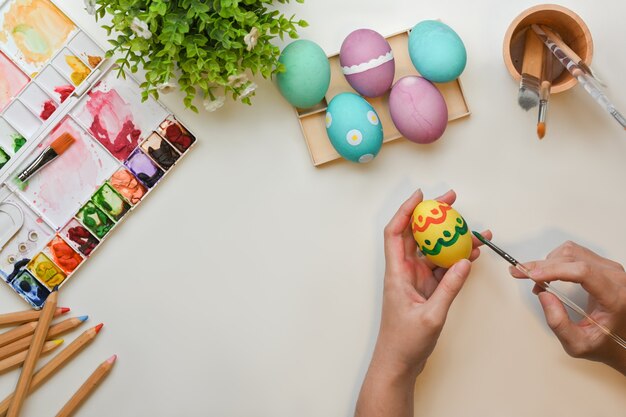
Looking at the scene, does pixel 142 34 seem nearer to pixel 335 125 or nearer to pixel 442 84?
pixel 335 125

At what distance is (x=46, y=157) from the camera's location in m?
1.00

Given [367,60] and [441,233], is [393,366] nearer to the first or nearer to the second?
[441,233]

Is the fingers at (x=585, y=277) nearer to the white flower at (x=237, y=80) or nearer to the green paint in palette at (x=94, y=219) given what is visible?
the white flower at (x=237, y=80)

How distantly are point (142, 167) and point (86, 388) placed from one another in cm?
39

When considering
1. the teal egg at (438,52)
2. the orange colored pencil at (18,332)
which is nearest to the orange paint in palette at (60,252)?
the orange colored pencil at (18,332)

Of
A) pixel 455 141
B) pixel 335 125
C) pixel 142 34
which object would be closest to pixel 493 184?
pixel 455 141

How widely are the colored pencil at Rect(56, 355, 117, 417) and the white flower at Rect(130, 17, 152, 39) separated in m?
0.55

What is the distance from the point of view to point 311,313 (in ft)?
3.43

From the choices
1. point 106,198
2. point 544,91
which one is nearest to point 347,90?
point 544,91

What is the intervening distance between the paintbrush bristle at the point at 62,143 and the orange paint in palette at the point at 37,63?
0.03m

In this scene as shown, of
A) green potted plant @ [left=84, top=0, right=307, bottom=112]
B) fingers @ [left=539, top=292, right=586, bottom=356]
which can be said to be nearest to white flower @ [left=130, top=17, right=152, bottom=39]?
green potted plant @ [left=84, top=0, right=307, bottom=112]

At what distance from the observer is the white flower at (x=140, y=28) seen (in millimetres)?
808

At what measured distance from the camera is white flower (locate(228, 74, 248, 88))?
886 millimetres

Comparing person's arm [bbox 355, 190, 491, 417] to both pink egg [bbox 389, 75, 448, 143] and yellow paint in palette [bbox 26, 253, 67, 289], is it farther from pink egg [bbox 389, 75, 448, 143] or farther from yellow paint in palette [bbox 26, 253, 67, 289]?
yellow paint in palette [bbox 26, 253, 67, 289]
